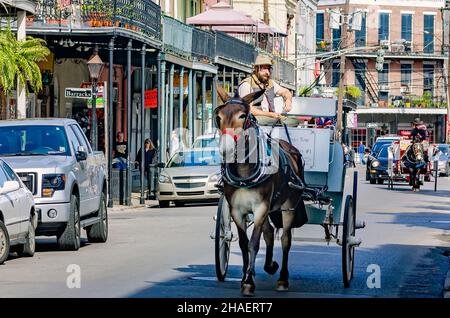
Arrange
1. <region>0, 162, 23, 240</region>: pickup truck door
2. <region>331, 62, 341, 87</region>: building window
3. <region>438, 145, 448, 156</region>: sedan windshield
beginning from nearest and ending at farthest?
<region>0, 162, 23, 240</region>: pickup truck door
<region>438, 145, 448, 156</region>: sedan windshield
<region>331, 62, 341, 87</region>: building window

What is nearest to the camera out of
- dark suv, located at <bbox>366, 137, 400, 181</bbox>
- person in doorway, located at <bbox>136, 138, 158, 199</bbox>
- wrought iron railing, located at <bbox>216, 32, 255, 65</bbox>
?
person in doorway, located at <bbox>136, 138, 158, 199</bbox>

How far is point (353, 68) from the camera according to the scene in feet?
383

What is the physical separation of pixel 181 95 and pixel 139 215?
45.2ft

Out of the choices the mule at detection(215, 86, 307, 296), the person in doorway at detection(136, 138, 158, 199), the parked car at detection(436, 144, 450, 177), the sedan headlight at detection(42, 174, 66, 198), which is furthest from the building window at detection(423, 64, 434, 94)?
the mule at detection(215, 86, 307, 296)

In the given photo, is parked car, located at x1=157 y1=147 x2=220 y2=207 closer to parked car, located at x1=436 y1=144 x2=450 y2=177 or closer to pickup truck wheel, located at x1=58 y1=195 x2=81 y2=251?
pickup truck wheel, located at x1=58 y1=195 x2=81 y2=251

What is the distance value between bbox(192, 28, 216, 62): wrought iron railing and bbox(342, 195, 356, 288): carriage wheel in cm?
→ 3051

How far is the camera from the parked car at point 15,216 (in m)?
17.7

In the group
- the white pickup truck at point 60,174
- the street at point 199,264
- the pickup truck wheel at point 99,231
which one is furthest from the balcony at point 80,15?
the pickup truck wheel at point 99,231

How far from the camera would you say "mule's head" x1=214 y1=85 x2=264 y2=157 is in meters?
13.5

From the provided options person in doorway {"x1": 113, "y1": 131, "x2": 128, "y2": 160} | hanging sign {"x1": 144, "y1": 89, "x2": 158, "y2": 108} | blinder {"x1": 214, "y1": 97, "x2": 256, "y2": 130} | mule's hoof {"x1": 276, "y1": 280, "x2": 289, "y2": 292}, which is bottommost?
mule's hoof {"x1": 276, "y1": 280, "x2": 289, "y2": 292}

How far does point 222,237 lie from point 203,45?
1298 inches

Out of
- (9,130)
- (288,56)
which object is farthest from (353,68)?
(9,130)

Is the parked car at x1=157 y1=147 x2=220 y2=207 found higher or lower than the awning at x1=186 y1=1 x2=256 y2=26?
lower

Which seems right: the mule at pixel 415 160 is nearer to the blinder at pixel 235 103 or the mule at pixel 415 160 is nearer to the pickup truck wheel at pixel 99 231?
the pickup truck wheel at pixel 99 231
